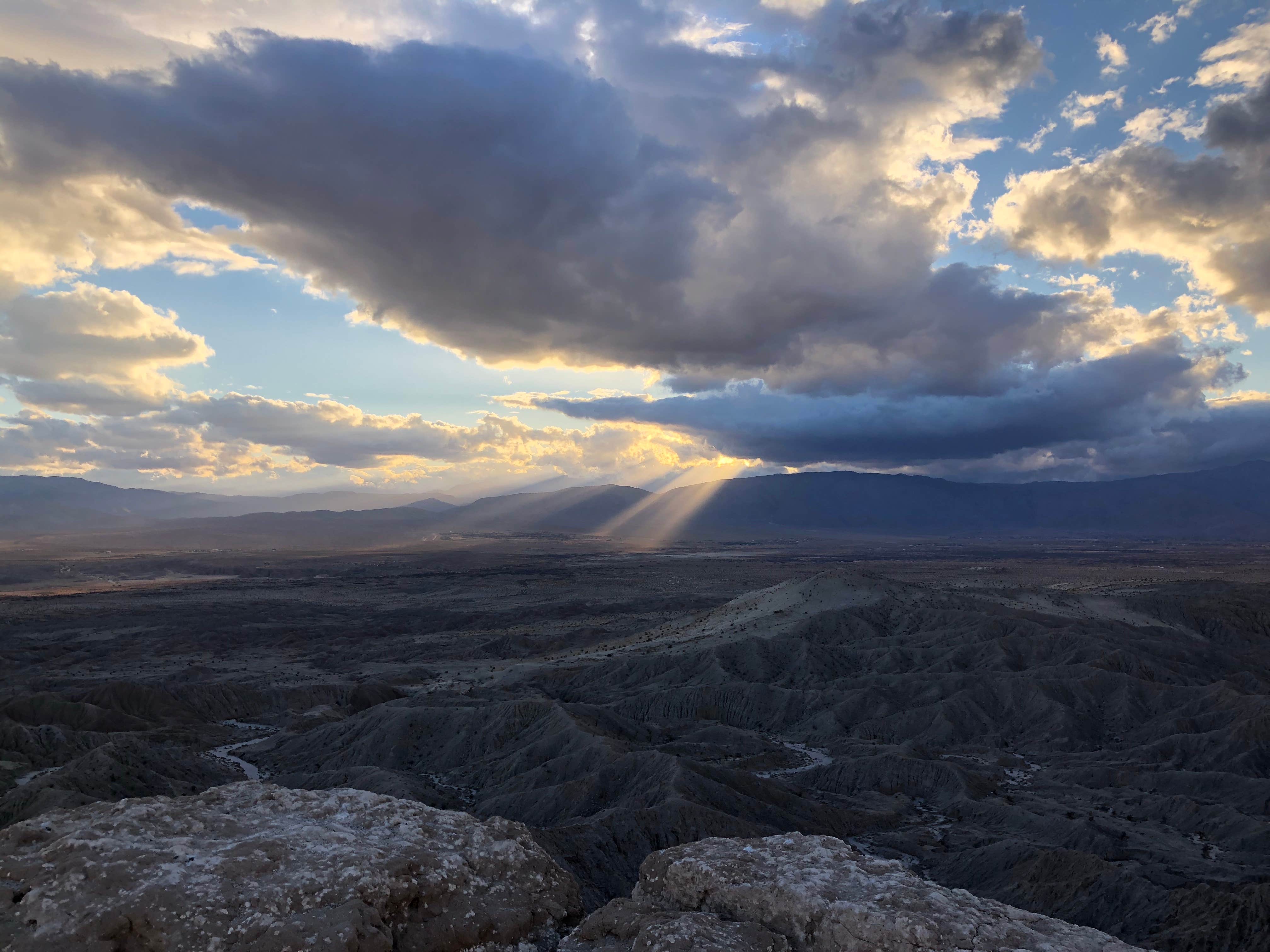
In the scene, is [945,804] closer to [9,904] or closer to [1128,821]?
[1128,821]

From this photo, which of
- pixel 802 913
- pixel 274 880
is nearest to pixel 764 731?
pixel 802 913

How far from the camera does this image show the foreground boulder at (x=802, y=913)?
39.8ft

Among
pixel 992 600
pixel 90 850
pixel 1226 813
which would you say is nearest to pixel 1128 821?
pixel 1226 813

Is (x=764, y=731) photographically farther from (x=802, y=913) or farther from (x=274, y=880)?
(x=274, y=880)

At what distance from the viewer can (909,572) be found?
180750mm

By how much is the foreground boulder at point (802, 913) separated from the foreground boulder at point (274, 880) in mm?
1826

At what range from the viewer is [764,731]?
55.3 metres

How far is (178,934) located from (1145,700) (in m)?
64.1

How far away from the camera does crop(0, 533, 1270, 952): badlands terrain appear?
28188 millimetres

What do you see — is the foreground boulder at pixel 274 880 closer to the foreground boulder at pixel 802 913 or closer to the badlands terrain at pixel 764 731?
the badlands terrain at pixel 764 731

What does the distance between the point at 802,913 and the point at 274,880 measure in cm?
930

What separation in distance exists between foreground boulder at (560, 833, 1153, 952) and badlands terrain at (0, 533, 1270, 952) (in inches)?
9.9

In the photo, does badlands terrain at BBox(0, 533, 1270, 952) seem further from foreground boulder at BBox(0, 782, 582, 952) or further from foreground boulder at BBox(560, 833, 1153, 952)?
foreground boulder at BBox(0, 782, 582, 952)

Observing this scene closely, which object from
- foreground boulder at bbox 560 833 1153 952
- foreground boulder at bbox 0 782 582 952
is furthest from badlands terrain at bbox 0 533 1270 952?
foreground boulder at bbox 0 782 582 952
